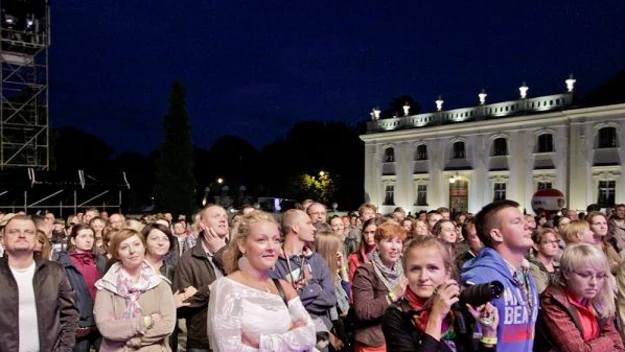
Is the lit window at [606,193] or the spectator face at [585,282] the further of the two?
the lit window at [606,193]

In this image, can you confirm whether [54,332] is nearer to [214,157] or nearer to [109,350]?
[109,350]

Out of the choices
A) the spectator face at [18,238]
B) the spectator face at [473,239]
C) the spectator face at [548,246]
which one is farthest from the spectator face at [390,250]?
the spectator face at [18,238]

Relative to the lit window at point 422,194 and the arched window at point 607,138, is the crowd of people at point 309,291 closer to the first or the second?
the arched window at point 607,138

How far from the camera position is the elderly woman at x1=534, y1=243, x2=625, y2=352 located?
356 cm

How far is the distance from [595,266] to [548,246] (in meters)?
2.96

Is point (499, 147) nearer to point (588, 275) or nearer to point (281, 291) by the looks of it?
point (588, 275)

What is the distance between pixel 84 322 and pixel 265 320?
3.59 m

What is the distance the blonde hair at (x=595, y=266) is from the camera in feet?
12.1

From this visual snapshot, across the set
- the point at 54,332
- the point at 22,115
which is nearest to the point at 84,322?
the point at 54,332

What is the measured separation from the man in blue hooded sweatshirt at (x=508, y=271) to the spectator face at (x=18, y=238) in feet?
11.8

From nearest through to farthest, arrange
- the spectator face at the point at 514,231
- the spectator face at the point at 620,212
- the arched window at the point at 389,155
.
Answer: the spectator face at the point at 514,231 < the spectator face at the point at 620,212 < the arched window at the point at 389,155

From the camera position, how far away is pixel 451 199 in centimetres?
3941

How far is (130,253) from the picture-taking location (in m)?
4.81

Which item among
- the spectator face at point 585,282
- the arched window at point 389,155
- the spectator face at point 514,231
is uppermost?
the arched window at point 389,155
